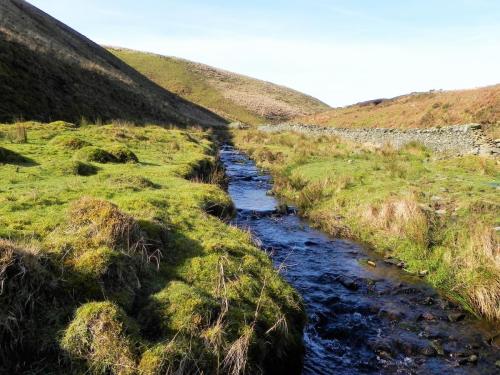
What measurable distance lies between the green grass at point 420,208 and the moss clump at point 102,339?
8.85 m

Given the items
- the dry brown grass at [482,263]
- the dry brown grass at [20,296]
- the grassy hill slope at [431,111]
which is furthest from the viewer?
the grassy hill slope at [431,111]

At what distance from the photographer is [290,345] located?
816 centimetres

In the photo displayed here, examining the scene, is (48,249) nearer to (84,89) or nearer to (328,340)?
(328,340)

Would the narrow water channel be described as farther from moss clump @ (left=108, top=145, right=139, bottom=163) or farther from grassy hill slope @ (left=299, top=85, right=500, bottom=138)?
grassy hill slope @ (left=299, top=85, right=500, bottom=138)

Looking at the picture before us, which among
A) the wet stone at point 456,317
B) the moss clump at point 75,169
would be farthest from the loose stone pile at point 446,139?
the moss clump at point 75,169

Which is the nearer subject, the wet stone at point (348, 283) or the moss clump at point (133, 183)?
the wet stone at point (348, 283)

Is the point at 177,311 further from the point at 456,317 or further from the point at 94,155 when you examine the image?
the point at 94,155

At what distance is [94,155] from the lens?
63.4ft

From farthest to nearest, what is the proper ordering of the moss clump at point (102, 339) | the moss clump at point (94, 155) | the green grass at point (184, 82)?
1. the green grass at point (184, 82)
2. the moss clump at point (94, 155)
3. the moss clump at point (102, 339)

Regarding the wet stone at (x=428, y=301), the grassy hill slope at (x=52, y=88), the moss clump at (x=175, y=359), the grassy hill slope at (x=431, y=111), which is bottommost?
the wet stone at (x=428, y=301)

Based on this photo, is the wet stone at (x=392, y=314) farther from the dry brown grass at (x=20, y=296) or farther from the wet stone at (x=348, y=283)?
the dry brown grass at (x=20, y=296)

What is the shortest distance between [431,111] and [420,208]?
4378cm

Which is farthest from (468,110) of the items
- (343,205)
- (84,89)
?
(84,89)

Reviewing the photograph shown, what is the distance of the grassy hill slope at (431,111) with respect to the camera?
156ft
